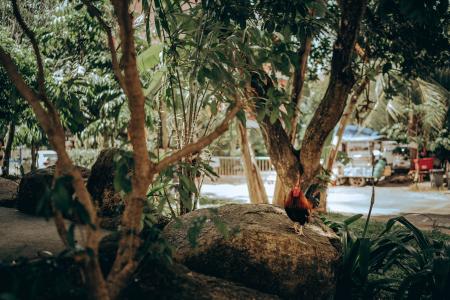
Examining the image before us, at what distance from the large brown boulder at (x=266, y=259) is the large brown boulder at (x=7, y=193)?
312cm

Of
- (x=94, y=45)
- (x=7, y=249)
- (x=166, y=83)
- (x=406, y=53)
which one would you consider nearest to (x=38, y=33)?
(x=94, y=45)

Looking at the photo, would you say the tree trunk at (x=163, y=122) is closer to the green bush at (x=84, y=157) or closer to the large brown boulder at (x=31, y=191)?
the large brown boulder at (x=31, y=191)

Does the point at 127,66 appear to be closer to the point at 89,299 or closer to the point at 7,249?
the point at 89,299

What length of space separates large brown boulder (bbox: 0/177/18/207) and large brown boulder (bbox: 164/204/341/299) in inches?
123

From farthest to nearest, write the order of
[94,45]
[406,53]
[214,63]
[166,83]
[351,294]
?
[94,45], [406,53], [166,83], [351,294], [214,63]

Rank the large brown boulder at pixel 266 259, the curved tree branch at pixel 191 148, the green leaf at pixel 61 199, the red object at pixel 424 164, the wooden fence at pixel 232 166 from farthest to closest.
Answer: the wooden fence at pixel 232 166, the red object at pixel 424 164, the large brown boulder at pixel 266 259, the curved tree branch at pixel 191 148, the green leaf at pixel 61 199

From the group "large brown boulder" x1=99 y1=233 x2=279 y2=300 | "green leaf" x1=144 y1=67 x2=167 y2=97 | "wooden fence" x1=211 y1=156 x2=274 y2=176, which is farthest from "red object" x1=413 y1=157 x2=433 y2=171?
"large brown boulder" x1=99 y1=233 x2=279 y2=300

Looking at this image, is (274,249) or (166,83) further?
(166,83)

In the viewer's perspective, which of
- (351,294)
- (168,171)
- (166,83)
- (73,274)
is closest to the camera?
(73,274)

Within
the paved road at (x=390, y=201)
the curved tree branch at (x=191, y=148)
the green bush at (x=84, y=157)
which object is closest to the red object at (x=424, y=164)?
the paved road at (x=390, y=201)

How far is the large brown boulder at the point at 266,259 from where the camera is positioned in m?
2.68

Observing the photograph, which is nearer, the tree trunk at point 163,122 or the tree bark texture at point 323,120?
the tree bark texture at point 323,120

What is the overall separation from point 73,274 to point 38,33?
247 inches

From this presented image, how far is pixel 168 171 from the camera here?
2.32 meters
